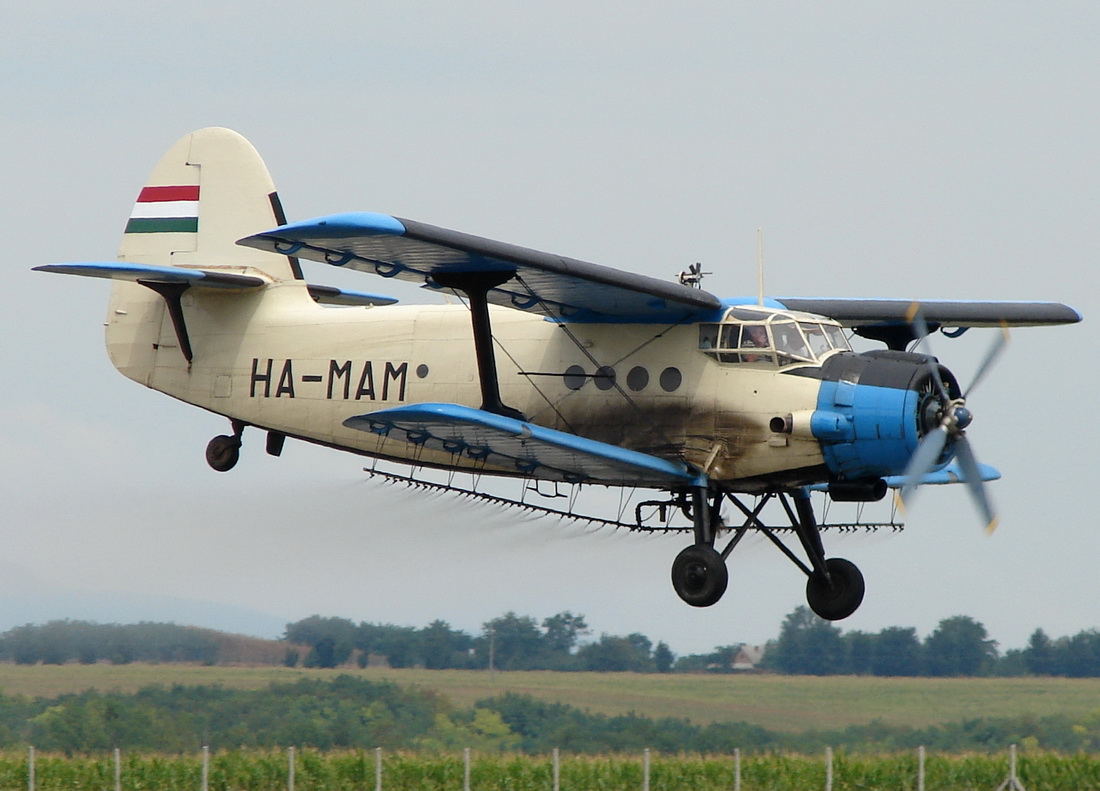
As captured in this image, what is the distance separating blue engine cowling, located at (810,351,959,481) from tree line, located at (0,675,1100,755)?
1037 cm

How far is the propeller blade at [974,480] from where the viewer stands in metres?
21.7

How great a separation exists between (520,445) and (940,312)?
25.8 ft

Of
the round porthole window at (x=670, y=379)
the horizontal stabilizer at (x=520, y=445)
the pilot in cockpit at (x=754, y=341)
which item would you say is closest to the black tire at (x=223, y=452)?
the horizontal stabilizer at (x=520, y=445)

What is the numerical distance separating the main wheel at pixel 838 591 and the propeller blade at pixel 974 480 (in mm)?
2031

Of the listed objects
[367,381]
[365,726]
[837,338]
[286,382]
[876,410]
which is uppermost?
[837,338]

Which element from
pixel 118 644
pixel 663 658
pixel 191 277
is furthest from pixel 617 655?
pixel 191 277

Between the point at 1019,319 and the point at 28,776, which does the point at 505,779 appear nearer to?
the point at 28,776

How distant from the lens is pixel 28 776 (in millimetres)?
26703

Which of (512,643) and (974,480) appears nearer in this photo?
(974,480)

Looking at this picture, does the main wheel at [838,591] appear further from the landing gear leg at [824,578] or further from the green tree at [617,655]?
the green tree at [617,655]

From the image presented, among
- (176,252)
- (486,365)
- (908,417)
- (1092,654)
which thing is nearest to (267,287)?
(176,252)

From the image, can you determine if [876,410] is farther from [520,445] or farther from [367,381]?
[367,381]

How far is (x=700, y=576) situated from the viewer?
862 inches

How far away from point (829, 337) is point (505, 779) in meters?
8.98
